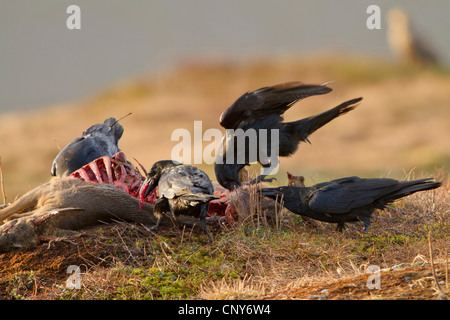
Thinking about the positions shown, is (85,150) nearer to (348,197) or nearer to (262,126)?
(262,126)

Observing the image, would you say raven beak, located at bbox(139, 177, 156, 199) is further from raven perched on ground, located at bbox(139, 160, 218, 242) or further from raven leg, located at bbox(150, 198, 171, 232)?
raven leg, located at bbox(150, 198, 171, 232)

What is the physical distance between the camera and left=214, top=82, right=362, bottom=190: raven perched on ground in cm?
620

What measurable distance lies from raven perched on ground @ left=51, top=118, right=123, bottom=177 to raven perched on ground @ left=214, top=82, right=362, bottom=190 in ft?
4.18

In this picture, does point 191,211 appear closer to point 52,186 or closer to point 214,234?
point 214,234

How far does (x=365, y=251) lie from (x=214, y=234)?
54.6 inches

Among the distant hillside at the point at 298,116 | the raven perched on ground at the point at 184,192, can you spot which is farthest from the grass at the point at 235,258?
the distant hillside at the point at 298,116

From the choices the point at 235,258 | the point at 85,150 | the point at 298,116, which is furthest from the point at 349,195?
the point at 298,116

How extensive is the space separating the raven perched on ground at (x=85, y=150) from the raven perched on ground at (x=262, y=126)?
4.18ft

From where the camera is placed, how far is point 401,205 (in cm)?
671

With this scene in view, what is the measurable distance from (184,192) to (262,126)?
1.53 metres

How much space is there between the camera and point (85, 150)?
649 cm

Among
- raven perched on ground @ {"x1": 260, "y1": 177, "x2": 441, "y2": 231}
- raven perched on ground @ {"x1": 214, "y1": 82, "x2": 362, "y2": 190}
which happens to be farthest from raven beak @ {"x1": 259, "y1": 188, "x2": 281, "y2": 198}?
raven perched on ground @ {"x1": 214, "y1": 82, "x2": 362, "y2": 190}

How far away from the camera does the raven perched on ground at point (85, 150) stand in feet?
21.1

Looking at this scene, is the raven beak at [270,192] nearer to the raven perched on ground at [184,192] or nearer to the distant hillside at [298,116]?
the raven perched on ground at [184,192]
